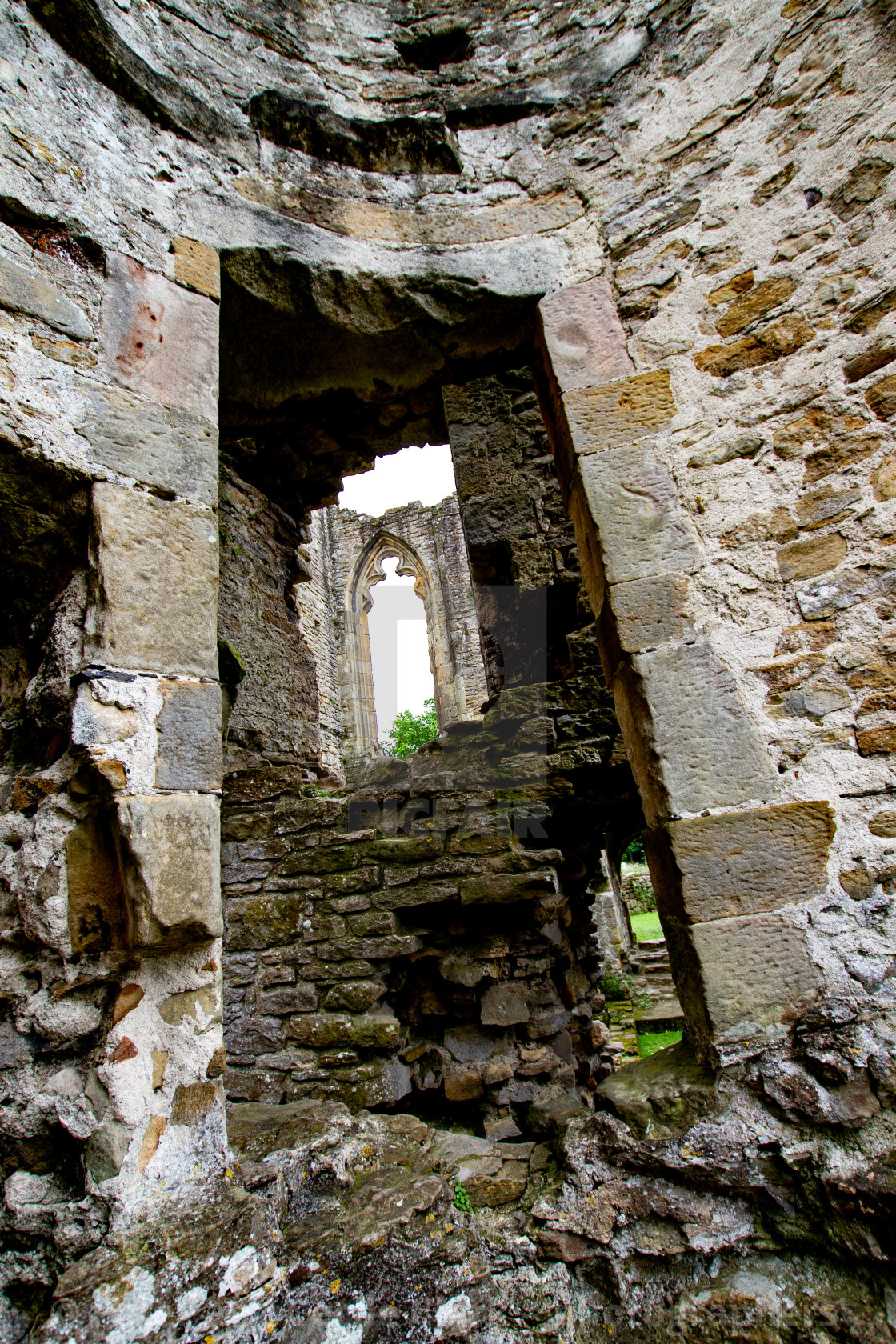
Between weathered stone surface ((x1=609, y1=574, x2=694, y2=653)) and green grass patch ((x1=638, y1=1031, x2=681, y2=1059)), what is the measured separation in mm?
5209

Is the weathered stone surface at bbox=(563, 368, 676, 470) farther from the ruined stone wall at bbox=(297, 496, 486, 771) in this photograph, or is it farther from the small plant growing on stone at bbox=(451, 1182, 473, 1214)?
the ruined stone wall at bbox=(297, 496, 486, 771)

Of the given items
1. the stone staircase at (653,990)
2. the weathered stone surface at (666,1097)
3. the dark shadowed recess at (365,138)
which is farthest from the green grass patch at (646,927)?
the dark shadowed recess at (365,138)

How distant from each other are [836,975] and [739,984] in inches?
8.9

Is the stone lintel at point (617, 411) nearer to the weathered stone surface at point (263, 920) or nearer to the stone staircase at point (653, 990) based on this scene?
the weathered stone surface at point (263, 920)

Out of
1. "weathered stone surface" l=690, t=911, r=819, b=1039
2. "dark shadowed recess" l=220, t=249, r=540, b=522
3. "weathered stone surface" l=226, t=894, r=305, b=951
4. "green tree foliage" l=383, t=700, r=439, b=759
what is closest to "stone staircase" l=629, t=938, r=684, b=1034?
"weathered stone surface" l=226, t=894, r=305, b=951

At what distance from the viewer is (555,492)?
13.0 feet

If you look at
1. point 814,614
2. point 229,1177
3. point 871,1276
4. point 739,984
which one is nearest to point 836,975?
point 739,984

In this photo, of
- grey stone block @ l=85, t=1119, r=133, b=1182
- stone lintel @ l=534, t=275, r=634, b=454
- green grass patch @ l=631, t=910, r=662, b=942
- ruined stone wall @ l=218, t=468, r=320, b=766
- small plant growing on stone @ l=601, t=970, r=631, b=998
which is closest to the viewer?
grey stone block @ l=85, t=1119, r=133, b=1182

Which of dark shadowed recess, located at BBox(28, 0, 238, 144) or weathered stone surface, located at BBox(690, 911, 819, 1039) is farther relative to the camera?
dark shadowed recess, located at BBox(28, 0, 238, 144)

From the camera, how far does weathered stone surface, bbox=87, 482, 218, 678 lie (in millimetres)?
1508

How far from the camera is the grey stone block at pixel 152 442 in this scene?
1.65 metres

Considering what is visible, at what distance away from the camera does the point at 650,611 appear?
1.87 metres

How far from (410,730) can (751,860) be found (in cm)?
1993

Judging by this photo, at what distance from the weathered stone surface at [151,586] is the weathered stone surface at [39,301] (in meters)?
0.47
